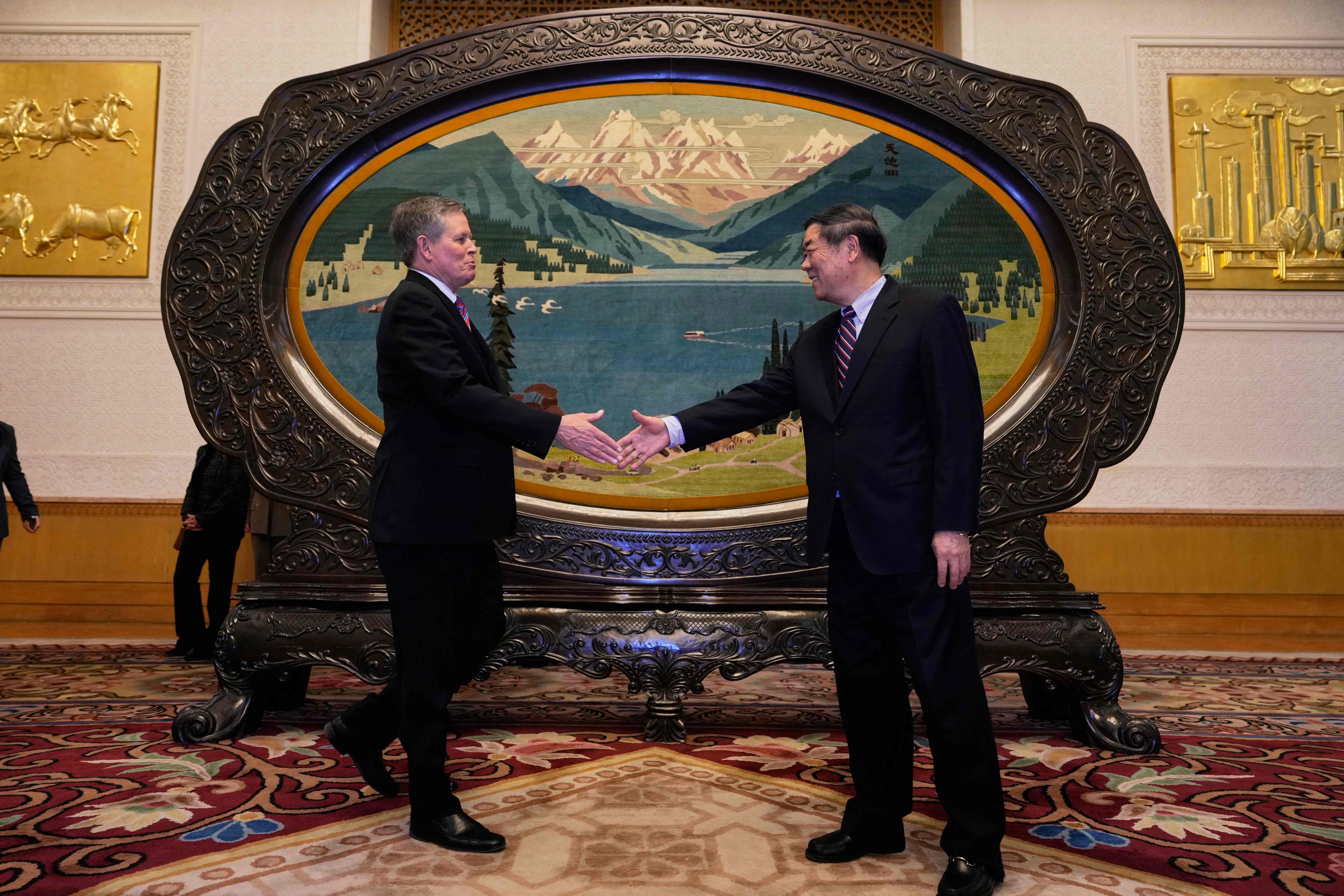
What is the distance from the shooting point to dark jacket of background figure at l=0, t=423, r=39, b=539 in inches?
185

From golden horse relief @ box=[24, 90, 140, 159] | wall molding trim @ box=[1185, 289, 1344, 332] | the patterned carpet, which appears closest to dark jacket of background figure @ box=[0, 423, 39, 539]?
the patterned carpet

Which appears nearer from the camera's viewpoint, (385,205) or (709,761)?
(709,761)

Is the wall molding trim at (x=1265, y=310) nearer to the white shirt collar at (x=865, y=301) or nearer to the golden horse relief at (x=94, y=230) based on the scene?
the white shirt collar at (x=865, y=301)

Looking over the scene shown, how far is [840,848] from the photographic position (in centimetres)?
185

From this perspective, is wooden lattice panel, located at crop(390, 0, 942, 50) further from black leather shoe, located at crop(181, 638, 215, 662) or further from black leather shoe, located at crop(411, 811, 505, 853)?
black leather shoe, located at crop(411, 811, 505, 853)

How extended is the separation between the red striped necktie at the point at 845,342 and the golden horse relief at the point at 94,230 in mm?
5933

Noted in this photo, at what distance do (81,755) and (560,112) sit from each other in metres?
2.55

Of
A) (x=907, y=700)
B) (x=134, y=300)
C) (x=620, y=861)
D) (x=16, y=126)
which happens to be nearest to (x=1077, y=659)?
(x=907, y=700)

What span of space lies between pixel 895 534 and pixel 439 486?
1.02 meters

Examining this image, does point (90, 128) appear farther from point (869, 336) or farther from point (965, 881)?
point (965, 881)

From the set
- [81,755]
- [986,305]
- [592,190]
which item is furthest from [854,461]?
[81,755]

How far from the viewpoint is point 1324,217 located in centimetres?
612

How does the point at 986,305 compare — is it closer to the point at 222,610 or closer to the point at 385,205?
the point at 385,205

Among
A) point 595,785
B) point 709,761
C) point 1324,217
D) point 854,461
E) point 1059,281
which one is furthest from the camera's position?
point 1324,217
